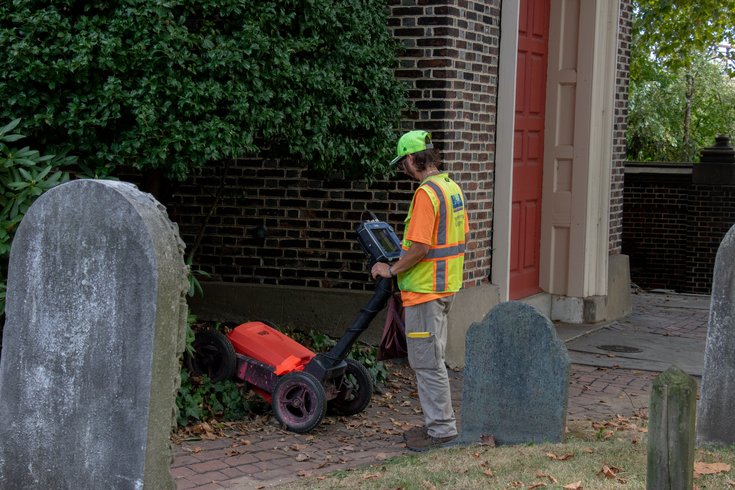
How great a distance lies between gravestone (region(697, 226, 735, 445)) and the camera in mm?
6645

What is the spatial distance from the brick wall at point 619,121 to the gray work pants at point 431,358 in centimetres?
649

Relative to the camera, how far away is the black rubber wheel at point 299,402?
7383 millimetres

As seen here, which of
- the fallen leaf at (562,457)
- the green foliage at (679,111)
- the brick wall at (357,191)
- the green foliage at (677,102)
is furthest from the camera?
the green foliage at (679,111)

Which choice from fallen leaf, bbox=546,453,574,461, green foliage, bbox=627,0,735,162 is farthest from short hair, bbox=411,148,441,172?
green foliage, bbox=627,0,735,162

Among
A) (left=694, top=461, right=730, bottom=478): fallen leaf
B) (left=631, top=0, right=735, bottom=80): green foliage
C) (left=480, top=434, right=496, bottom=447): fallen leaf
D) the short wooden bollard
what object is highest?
(left=631, top=0, right=735, bottom=80): green foliage

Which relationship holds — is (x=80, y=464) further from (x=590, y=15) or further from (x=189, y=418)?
(x=590, y=15)

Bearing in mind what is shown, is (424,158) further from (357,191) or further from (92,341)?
(92,341)

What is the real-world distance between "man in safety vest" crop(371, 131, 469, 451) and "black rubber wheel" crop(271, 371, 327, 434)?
1.99 feet

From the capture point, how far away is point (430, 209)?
7035 millimetres

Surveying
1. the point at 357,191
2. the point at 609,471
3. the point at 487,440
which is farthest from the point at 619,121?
the point at 609,471

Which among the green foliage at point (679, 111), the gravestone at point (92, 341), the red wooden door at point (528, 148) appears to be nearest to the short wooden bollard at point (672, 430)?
the gravestone at point (92, 341)

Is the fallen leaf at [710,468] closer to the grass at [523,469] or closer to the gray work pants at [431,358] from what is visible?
the grass at [523,469]

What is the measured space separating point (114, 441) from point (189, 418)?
3.20m

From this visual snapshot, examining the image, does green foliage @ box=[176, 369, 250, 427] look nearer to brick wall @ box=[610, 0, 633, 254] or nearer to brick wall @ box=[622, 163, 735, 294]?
brick wall @ box=[610, 0, 633, 254]
